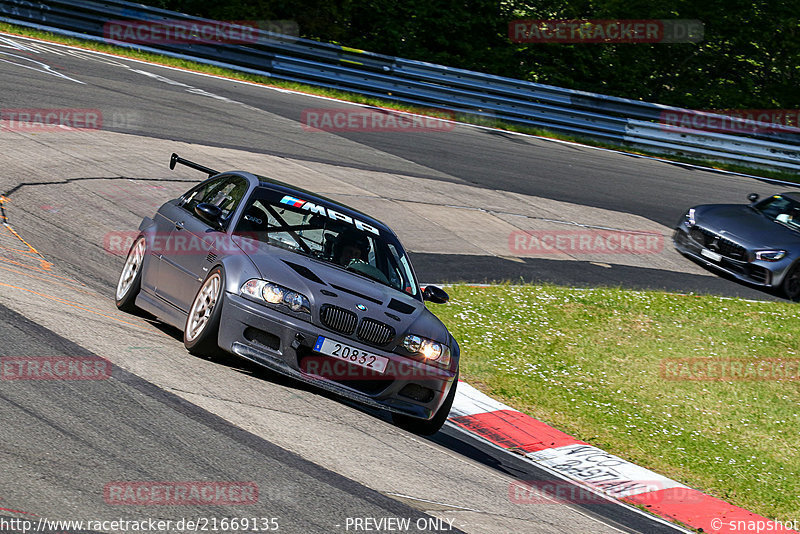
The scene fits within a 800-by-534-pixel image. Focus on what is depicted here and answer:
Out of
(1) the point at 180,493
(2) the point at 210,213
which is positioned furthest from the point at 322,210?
(1) the point at 180,493

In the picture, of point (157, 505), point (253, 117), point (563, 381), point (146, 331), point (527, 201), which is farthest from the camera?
point (253, 117)

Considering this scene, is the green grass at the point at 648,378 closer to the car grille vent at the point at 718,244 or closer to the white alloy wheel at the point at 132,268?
the car grille vent at the point at 718,244

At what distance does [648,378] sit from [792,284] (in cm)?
558

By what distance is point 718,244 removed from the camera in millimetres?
15242

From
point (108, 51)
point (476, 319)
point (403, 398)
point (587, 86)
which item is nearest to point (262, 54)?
point (108, 51)

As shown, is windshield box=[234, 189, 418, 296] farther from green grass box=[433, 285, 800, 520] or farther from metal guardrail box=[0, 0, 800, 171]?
metal guardrail box=[0, 0, 800, 171]

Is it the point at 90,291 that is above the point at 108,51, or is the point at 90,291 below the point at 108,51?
below

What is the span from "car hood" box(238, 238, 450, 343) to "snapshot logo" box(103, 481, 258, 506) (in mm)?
2103

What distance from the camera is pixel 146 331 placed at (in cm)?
775

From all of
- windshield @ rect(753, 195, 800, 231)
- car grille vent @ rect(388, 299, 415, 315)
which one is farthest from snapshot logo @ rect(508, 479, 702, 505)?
windshield @ rect(753, 195, 800, 231)

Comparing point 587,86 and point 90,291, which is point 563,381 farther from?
point 587,86

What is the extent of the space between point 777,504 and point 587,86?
22283 mm

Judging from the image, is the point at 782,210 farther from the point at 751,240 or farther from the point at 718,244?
the point at 718,244

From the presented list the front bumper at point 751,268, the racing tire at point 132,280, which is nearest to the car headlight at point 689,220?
the front bumper at point 751,268
